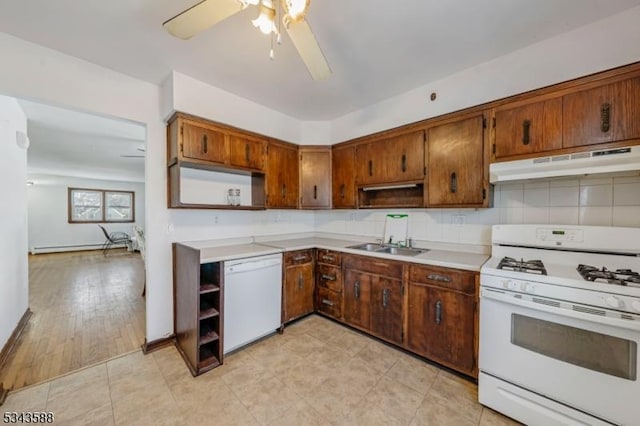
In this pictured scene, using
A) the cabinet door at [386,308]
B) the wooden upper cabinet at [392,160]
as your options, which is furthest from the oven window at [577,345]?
the wooden upper cabinet at [392,160]

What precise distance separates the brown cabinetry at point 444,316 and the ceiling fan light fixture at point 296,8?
200 cm

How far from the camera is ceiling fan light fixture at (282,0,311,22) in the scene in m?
1.06

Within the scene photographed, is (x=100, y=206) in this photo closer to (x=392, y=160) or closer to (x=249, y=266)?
(x=249, y=266)

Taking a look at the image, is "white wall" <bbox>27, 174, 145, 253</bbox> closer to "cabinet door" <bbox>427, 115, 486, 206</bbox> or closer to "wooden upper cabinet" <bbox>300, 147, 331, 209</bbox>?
"wooden upper cabinet" <bbox>300, 147, 331, 209</bbox>

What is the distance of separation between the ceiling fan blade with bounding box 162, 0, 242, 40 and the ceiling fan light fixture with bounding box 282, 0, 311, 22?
25 cm

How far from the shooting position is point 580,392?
137cm

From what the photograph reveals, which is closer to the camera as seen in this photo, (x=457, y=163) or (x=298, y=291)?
(x=457, y=163)

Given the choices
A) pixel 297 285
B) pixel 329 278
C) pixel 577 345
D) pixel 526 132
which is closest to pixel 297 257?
pixel 297 285

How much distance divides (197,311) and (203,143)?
1564 millimetres

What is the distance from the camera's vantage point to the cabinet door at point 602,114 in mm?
1530

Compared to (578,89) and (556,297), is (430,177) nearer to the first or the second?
(578,89)

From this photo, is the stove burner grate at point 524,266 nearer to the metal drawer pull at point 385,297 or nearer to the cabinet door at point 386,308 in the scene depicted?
the cabinet door at point 386,308

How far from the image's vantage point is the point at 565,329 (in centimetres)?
143

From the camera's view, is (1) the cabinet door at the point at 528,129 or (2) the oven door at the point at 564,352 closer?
(2) the oven door at the point at 564,352
